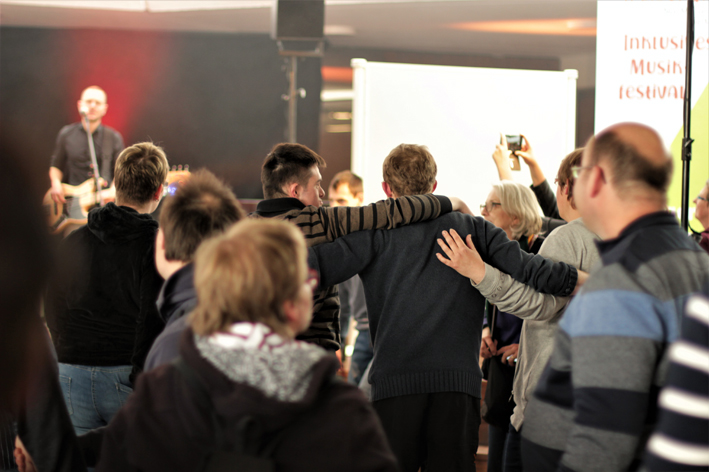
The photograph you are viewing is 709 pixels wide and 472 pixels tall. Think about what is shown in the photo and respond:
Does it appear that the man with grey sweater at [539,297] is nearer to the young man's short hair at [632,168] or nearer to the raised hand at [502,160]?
the young man's short hair at [632,168]

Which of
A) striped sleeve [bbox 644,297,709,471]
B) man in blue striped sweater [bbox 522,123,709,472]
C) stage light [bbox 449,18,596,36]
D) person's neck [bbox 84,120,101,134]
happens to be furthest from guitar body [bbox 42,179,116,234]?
striped sleeve [bbox 644,297,709,471]

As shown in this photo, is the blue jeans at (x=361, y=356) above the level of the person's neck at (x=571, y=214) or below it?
below

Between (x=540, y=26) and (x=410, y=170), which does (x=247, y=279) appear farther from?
(x=540, y=26)

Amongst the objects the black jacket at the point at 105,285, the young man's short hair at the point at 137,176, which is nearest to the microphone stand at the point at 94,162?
the young man's short hair at the point at 137,176

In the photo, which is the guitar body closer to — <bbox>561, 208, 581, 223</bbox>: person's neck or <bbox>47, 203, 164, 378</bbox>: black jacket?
<bbox>47, 203, 164, 378</bbox>: black jacket

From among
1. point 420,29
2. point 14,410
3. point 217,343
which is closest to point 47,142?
point 420,29

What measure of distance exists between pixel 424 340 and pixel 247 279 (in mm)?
1029

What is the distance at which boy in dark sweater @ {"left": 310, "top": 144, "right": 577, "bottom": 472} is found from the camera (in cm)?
179

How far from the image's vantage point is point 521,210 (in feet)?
7.50

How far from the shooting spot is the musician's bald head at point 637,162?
3.34ft

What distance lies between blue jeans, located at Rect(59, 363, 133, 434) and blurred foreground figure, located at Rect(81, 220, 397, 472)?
854 mm

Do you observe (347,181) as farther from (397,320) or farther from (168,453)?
(168,453)

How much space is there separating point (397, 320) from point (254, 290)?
0.99 m

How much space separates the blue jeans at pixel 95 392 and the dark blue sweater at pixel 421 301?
704mm
